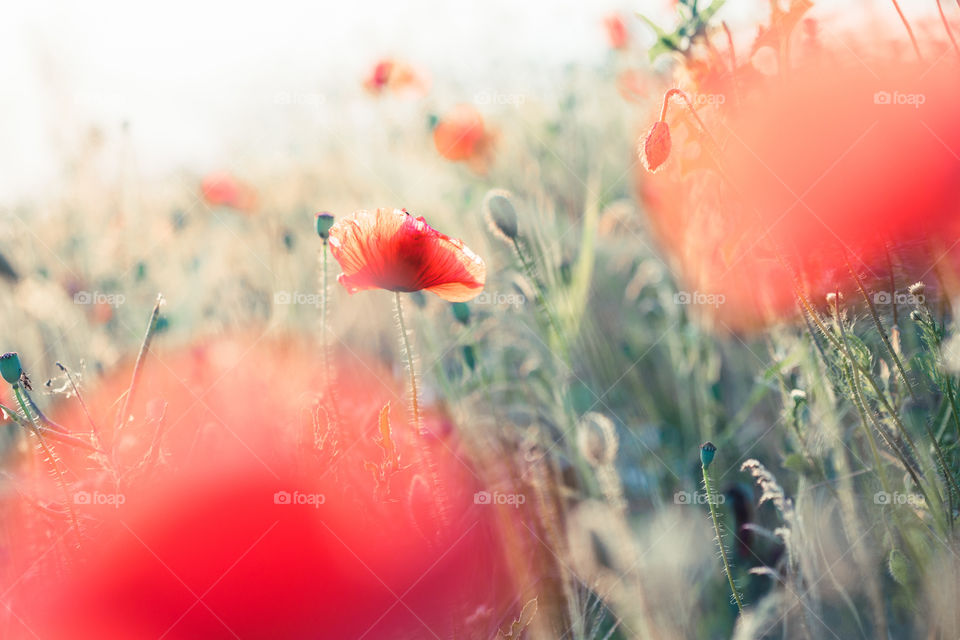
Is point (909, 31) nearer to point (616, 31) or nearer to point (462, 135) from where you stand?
point (462, 135)

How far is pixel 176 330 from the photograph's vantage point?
1.18m

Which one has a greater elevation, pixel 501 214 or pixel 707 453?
pixel 501 214

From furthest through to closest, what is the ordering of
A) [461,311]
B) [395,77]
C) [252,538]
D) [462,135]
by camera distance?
[395,77], [462,135], [461,311], [252,538]

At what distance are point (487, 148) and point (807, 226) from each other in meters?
0.81

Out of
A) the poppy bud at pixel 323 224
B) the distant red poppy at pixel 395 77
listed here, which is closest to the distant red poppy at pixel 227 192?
the distant red poppy at pixel 395 77

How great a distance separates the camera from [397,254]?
2.13 feet

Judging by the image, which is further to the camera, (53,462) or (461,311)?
(461,311)

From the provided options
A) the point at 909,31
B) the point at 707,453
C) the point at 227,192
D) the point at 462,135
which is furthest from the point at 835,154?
the point at 227,192

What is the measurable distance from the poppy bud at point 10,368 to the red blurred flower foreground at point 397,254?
29 centimetres

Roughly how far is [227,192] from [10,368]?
2.75 feet

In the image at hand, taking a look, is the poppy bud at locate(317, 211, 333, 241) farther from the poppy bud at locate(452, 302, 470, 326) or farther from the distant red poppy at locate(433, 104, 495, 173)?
the distant red poppy at locate(433, 104, 495, 173)

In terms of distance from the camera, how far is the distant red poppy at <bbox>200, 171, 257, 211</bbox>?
1371mm

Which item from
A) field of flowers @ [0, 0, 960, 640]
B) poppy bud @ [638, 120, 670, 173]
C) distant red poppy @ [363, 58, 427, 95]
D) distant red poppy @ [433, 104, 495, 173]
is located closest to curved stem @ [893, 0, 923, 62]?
field of flowers @ [0, 0, 960, 640]

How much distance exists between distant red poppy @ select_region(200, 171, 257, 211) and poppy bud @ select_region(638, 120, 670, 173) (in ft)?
→ 3.24
